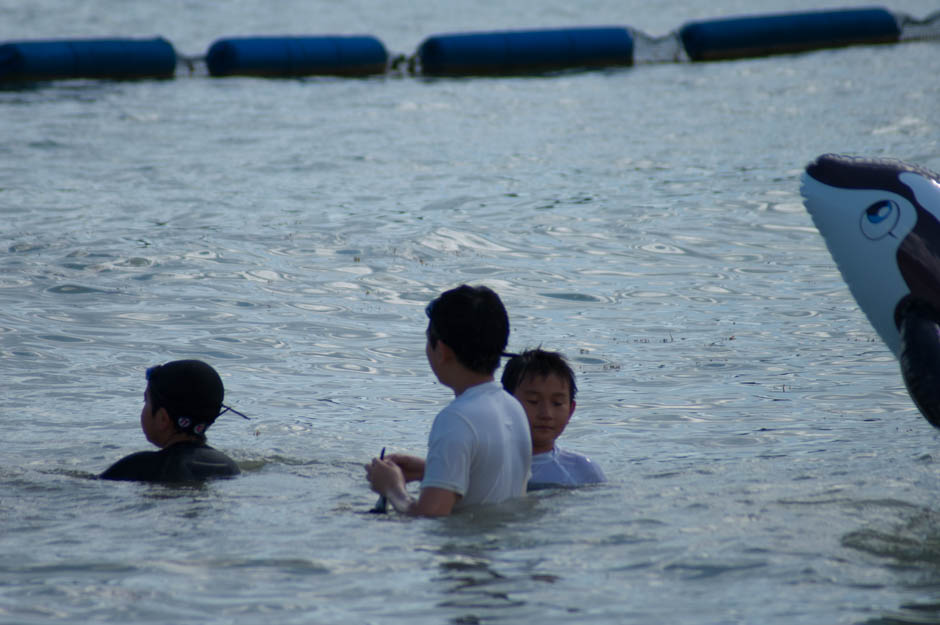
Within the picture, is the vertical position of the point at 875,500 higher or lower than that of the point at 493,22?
lower

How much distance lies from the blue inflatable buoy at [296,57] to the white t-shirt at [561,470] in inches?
823

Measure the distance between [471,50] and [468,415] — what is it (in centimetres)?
2251

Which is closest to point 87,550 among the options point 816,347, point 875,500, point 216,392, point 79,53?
point 216,392

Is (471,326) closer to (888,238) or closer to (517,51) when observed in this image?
(888,238)

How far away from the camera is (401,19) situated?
41.6 metres

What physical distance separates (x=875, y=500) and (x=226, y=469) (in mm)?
2985

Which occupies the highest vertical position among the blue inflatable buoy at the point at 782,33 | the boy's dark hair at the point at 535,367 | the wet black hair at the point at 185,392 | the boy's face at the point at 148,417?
the blue inflatable buoy at the point at 782,33

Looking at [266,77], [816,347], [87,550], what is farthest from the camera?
[266,77]

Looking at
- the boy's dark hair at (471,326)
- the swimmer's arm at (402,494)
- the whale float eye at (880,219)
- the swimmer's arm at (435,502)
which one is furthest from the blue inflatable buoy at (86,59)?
the swimmer's arm at (435,502)

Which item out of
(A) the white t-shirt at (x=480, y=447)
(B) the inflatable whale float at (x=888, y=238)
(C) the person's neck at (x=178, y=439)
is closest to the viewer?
(A) the white t-shirt at (x=480, y=447)

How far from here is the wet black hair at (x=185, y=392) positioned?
6.17 m

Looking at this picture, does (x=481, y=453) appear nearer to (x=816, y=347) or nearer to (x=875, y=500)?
(x=875, y=500)

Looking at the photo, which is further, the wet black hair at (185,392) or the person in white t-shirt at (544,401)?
the wet black hair at (185,392)

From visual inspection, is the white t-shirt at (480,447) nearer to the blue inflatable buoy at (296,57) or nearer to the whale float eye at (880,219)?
the whale float eye at (880,219)
